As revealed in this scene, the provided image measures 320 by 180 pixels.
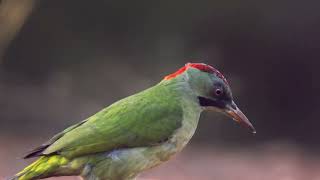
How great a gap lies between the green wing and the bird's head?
0.50 ft

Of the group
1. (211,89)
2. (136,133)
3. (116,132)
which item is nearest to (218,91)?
(211,89)

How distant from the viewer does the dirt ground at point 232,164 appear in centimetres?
871

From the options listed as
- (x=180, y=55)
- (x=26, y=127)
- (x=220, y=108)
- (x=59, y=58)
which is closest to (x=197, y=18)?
(x=180, y=55)

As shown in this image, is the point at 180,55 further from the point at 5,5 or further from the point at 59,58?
the point at 5,5

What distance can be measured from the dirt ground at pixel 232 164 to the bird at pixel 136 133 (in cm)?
391

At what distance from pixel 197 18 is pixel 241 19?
58 cm

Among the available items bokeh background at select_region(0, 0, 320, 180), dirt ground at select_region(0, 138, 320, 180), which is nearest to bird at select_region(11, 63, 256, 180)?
dirt ground at select_region(0, 138, 320, 180)

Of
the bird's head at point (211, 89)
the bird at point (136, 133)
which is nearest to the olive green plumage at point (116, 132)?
the bird at point (136, 133)

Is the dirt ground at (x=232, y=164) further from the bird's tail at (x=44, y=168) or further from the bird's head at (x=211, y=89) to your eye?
the bird's tail at (x=44, y=168)

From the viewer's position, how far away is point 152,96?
4.63 m

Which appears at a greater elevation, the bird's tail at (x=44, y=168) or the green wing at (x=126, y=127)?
the green wing at (x=126, y=127)

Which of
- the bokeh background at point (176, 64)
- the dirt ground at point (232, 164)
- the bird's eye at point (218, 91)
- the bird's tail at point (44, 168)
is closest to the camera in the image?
the bird's tail at point (44, 168)

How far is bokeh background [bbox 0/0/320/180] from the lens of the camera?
384 inches

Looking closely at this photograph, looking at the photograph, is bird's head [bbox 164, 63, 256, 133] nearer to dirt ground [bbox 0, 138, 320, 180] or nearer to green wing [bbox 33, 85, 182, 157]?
green wing [bbox 33, 85, 182, 157]
